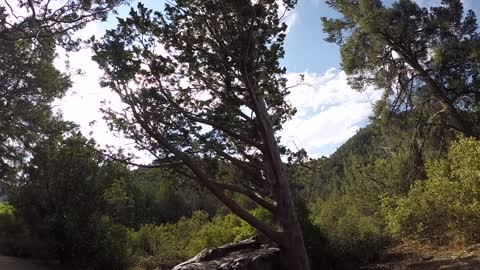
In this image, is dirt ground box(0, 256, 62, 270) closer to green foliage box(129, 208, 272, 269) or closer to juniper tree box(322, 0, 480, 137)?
green foliage box(129, 208, 272, 269)

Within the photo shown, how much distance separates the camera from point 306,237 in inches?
550

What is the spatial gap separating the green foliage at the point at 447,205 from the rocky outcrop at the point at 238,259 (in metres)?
5.52

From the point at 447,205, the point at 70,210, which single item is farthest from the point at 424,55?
the point at 70,210

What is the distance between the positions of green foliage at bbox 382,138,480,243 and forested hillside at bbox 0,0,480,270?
55 millimetres

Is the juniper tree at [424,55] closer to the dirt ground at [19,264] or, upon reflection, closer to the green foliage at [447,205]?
the green foliage at [447,205]

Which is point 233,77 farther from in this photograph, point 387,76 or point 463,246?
point 387,76

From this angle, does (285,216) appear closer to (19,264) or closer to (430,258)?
(430,258)

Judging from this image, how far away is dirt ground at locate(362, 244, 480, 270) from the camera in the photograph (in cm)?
1135

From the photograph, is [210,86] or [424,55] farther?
[424,55]

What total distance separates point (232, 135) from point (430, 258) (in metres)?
7.42

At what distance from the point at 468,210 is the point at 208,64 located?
8363 mm

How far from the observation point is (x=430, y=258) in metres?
13.5

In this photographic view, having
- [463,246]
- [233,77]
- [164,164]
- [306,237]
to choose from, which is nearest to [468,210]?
[463,246]

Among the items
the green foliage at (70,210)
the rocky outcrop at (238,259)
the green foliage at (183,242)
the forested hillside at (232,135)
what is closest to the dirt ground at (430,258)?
the forested hillside at (232,135)
